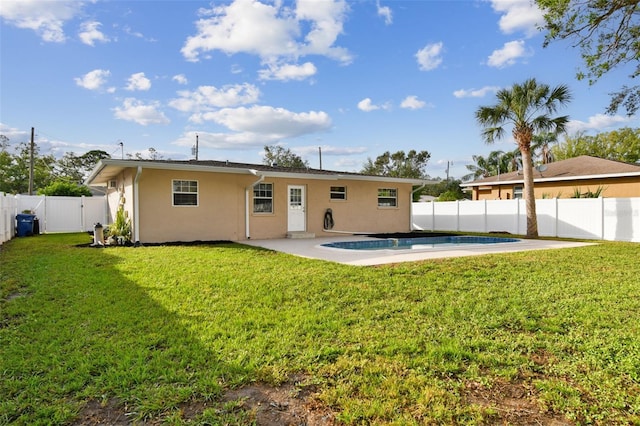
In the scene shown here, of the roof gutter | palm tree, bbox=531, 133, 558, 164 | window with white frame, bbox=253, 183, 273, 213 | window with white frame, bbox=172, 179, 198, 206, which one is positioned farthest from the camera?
palm tree, bbox=531, 133, 558, 164

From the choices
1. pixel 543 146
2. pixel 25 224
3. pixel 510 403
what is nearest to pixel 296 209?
pixel 25 224

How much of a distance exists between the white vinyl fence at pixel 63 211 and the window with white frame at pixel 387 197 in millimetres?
14316

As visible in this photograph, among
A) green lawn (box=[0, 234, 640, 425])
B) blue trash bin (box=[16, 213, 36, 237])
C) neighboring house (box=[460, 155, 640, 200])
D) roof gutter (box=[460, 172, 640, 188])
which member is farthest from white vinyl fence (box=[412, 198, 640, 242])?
blue trash bin (box=[16, 213, 36, 237])

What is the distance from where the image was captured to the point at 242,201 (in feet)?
46.6

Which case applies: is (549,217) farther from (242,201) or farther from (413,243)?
(242,201)

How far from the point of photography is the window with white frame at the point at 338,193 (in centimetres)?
1626

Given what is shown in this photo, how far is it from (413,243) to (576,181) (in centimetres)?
1272

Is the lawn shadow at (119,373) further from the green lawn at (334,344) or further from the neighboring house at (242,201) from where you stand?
the neighboring house at (242,201)

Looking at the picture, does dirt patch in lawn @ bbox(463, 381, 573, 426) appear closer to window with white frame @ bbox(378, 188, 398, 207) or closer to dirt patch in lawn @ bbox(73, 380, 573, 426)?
dirt patch in lawn @ bbox(73, 380, 573, 426)

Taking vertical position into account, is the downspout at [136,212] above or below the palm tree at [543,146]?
below

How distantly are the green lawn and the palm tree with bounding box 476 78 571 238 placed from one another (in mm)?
10442

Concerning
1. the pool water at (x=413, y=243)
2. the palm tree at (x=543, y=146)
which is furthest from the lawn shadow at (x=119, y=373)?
the palm tree at (x=543, y=146)

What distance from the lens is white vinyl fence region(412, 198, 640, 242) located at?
1432 centimetres

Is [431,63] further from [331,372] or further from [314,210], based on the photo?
[331,372]
